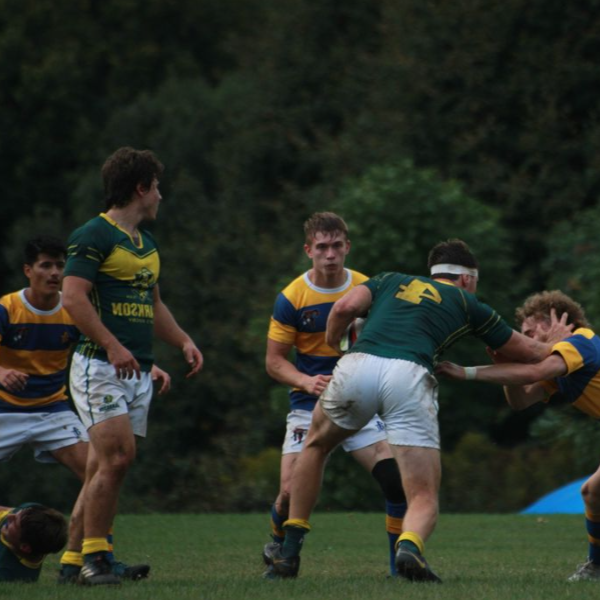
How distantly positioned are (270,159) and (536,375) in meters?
23.6

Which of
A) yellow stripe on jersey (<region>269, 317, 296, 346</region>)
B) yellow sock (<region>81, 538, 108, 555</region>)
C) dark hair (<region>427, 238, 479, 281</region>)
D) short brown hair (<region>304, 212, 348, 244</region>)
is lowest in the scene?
yellow sock (<region>81, 538, 108, 555</region>)

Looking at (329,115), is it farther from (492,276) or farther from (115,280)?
(115,280)

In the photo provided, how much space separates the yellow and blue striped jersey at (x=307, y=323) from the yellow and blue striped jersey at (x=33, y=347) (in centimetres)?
148

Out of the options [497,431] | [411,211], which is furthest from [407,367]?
[497,431]

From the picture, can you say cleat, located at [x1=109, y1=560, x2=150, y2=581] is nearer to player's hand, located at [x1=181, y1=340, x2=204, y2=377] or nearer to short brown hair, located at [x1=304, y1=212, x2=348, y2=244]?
player's hand, located at [x1=181, y1=340, x2=204, y2=377]

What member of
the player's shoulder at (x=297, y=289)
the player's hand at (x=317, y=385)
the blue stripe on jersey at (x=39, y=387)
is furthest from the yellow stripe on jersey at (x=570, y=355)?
the blue stripe on jersey at (x=39, y=387)

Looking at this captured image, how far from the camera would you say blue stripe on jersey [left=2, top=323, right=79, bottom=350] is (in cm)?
918

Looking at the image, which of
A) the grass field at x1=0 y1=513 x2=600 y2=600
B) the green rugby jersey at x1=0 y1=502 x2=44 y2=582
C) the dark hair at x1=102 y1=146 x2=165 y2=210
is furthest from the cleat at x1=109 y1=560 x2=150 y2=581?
the dark hair at x1=102 y1=146 x2=165 y2=210

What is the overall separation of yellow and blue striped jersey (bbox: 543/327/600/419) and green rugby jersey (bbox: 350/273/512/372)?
1.74ft

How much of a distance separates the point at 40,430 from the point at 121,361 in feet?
6.62

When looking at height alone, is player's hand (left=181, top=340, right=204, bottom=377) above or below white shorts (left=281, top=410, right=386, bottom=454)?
above

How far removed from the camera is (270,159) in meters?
30.9

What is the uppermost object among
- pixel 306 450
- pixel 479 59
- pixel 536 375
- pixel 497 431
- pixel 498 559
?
pixel 479 59

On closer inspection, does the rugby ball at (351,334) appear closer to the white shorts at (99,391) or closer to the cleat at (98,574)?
the white shorts at (99,391)
